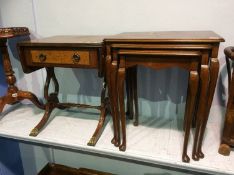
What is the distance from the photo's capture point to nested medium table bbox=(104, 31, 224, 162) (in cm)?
88

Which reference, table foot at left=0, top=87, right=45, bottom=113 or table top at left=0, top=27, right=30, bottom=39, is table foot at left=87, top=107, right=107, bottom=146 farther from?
table top at left=0, top=27, right=30, bottom=39

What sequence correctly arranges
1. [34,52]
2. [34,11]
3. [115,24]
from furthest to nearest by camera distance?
[34,11], [115,24], [34,52]

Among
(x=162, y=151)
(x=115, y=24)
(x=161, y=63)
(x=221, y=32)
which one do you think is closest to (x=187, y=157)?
(x=162, y=151)

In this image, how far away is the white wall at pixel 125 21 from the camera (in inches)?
46.6

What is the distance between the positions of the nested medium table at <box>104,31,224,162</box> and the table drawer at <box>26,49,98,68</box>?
0.39 ft

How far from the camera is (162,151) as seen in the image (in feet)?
3.60

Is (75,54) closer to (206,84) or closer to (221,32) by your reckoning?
(206,84)

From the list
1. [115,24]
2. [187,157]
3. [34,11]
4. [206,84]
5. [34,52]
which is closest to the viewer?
[206,84]

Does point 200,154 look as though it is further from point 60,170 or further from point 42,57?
point 60,170

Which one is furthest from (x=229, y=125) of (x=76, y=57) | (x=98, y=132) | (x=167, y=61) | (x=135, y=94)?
(x=76, y=57)

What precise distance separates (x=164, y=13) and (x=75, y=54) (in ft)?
1.74

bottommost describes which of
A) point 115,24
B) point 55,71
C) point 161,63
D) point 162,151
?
point 162,151

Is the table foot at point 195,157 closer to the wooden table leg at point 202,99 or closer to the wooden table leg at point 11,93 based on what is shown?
the wooden table leg at point 202,99

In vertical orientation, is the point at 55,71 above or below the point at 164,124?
above
